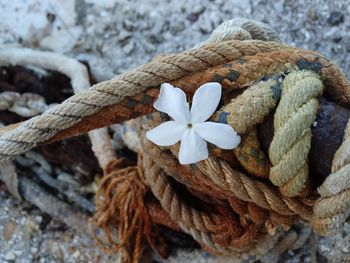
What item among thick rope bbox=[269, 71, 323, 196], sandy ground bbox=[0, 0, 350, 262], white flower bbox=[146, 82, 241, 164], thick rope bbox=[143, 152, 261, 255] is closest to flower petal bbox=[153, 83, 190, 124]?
white flower bbox=[146, 82, 241, 164]

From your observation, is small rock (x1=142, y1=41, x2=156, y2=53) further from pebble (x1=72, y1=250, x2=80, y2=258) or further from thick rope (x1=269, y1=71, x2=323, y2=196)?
thick rope (x1=269, y1=71, x2=323, y2=196)

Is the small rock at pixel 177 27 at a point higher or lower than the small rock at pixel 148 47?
higher

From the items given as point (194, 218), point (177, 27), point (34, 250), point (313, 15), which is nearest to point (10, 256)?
point (34, 250)

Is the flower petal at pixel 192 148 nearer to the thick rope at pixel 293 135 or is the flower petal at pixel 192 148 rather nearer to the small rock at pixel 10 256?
the thick rope at pixel 293 135

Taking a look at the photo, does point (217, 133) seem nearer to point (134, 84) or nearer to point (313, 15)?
point (134, 84)

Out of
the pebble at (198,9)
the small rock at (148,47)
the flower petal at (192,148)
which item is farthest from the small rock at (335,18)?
the flower petal at (192,148)

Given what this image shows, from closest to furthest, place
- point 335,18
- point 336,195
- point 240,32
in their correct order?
1. point 336,195
2. point 240,32
3. point 335,18

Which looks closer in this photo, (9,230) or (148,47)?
(9,230)

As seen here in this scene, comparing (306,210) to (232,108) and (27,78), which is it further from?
(27,78)

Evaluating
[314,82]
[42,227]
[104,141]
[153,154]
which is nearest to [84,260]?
[42,227]
